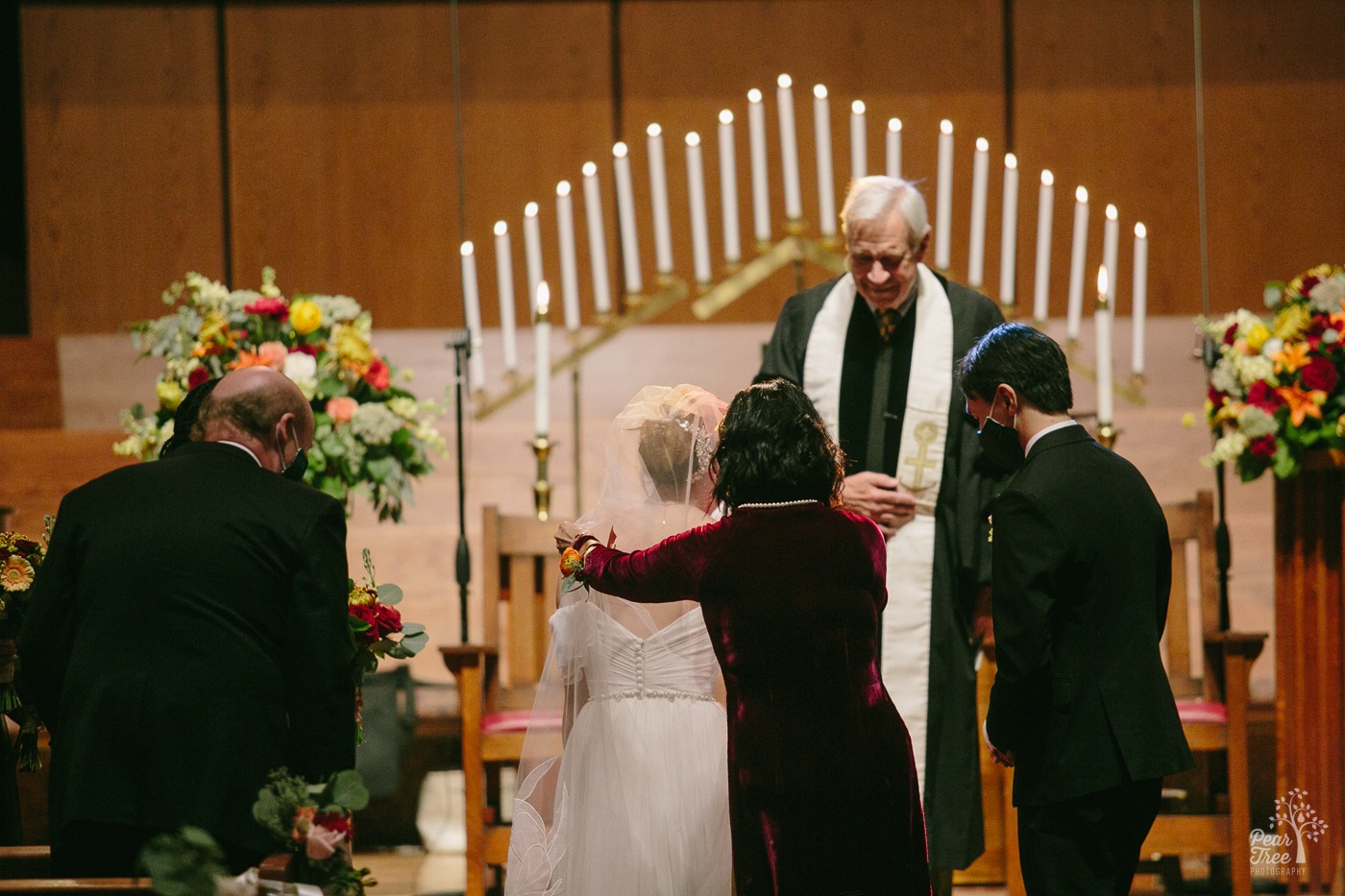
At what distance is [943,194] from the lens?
4.88 metres

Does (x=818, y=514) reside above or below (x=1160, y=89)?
below

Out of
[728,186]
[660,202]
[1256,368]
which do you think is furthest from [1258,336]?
[660,202]

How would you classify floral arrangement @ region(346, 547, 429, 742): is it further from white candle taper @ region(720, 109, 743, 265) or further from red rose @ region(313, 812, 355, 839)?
white candle taper @ region(720, 109, 743, 265)

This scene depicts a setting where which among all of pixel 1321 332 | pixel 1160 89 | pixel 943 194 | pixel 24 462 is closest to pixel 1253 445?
pixel 1321 332

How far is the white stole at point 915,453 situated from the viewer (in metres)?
3.73

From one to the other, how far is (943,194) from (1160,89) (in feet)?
6.61

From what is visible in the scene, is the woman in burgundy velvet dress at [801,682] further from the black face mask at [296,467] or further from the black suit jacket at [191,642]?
the black face mask at [296,467]

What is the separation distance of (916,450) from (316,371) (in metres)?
1.79

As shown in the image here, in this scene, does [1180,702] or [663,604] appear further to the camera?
[1180,702]

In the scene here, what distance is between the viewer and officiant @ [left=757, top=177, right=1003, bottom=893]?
3641 millimetres

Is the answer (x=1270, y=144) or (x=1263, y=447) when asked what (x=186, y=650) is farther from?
(x=1270, y=144)

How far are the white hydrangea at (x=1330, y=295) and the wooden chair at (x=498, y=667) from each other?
2367 millimetres

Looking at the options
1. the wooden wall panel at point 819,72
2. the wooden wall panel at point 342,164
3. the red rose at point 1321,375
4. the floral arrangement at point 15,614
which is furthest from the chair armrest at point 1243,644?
the wooden wall panel at point 342,164

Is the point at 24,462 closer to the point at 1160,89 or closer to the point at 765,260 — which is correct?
the point at 765,260
